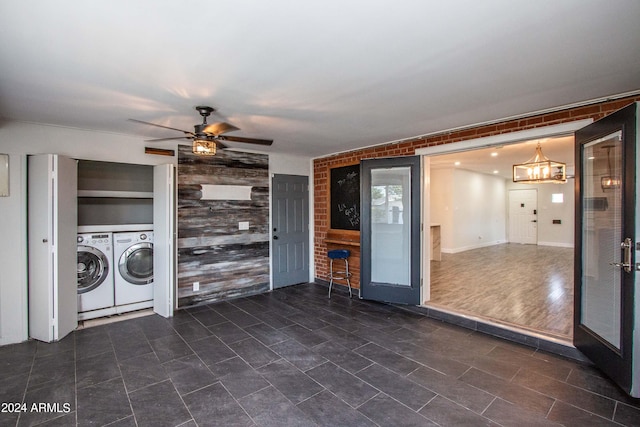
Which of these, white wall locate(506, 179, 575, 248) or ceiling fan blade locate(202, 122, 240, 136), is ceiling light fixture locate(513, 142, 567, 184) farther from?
white wall locate(506, 179, 575, 248)

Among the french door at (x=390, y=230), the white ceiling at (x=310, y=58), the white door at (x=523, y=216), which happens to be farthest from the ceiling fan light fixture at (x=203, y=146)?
the white door at (x=523, y=216)

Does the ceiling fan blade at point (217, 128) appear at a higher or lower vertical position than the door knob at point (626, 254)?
higher

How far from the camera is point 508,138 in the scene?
11.1 feet

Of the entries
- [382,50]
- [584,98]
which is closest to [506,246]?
[584,98]

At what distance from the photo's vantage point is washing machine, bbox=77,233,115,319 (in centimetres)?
383

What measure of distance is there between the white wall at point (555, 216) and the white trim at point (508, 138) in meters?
8.54

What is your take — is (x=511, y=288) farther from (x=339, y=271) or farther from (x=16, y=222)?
(x=16, y=222)

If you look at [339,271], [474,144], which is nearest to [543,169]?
[474,144]

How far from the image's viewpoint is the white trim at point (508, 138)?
117 inches

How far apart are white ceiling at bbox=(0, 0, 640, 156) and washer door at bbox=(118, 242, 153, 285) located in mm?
1777

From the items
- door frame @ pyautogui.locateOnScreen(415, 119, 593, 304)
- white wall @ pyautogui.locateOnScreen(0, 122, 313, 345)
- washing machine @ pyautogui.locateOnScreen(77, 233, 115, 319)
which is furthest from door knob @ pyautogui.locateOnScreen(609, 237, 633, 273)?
white wall @ pyautogui.locateOnScreen(0, 122, 313, 345)

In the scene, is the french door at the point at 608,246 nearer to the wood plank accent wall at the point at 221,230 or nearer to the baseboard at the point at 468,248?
the wood plank accent wall at the point at 221,230

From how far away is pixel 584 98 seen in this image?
9.04ft

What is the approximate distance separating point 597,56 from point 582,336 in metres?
2.35
